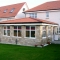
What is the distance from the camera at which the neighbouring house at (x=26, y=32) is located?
19516 mm

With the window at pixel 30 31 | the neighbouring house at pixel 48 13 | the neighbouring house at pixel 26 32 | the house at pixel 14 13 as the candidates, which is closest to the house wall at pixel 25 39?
the neighbouring house at pixel 26 32

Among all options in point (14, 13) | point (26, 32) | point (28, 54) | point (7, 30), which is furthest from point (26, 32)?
point (14, 13)

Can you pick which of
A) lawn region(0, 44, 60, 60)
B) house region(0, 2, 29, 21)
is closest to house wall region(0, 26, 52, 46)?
lawn region(0, 44, 60, 60)

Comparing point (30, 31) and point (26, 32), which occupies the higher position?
point (30, 31)

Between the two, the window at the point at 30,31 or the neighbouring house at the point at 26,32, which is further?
the window at the point at 30,31

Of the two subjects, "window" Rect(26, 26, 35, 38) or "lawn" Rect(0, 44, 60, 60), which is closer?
"lawn" Rect(0, 44, 60, 60)

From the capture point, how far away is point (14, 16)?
37.0 meters

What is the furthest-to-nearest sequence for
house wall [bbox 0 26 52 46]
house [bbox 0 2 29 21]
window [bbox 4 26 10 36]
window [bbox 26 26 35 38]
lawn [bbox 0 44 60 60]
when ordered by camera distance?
house [bbox 0 2 29 21]
window [bbox 4 26 10 36]
window [bbox 26 26 35 38]
house wall [bbox 0 26 52 46]
lawn [bbox 0 44 60 60]

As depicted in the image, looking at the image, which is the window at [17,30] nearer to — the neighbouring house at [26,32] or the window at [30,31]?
the neighbouring house at [26,32]

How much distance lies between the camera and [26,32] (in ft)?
67.8

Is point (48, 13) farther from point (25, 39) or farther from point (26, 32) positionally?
point (25, 39)

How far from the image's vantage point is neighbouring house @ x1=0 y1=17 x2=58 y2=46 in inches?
768

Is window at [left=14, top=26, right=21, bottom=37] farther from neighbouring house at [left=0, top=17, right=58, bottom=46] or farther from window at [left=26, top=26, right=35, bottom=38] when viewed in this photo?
window at [left=26, top=26, right=35, bottom=38]

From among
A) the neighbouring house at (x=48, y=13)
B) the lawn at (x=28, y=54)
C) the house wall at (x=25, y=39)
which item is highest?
the neighbouring house at (x=48, y=13)
